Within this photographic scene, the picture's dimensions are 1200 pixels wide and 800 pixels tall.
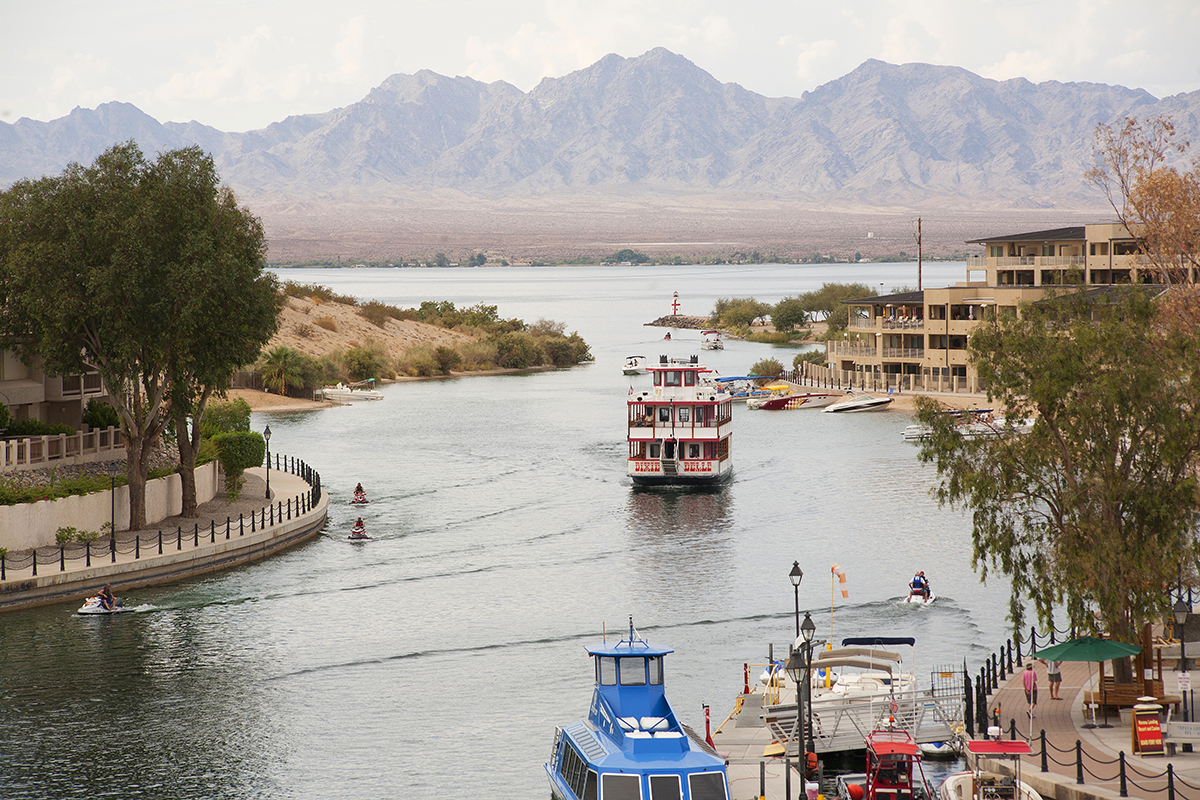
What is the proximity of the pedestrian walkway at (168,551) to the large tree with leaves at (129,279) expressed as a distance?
3014 millimetres

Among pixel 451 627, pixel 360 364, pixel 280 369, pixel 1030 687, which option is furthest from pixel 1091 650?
pixel 360 364

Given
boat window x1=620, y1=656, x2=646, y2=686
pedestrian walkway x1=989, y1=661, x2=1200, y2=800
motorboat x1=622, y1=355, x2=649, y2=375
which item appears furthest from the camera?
motorboat x1=622, y1=355, x2=649, y2=375

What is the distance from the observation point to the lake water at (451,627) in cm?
2864

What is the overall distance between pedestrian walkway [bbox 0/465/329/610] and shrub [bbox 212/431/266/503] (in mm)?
897

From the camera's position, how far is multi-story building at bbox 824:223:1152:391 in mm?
109000

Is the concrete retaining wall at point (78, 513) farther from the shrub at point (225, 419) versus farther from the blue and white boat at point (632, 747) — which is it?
→ the blue and white boat at point (632, 747)

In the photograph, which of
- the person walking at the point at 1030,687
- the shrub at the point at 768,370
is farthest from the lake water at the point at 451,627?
the shrub at the point at 768,370

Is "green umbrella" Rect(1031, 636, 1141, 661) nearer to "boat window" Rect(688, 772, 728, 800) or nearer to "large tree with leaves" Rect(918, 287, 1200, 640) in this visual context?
"large tree with leaves" Rect(918, 287, 1200, 640)

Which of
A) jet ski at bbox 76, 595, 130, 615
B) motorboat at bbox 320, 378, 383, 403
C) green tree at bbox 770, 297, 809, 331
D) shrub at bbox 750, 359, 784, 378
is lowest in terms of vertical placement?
jet ski at bbox 76, 595, 130, 615

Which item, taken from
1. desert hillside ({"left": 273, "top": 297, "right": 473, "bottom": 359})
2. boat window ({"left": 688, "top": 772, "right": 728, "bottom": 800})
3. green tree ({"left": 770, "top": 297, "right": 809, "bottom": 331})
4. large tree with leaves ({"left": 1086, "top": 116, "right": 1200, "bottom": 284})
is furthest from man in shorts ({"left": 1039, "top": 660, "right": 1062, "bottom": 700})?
green tree ({"left": 770, "top": 297, "right": 809, "bottom": 331})

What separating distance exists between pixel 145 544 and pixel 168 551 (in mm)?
1243

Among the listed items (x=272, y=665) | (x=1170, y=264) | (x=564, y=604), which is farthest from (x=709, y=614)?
(x=1170, y=264)

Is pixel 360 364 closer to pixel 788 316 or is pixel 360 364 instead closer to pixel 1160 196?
pixel 788 316

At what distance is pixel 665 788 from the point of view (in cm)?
2198
